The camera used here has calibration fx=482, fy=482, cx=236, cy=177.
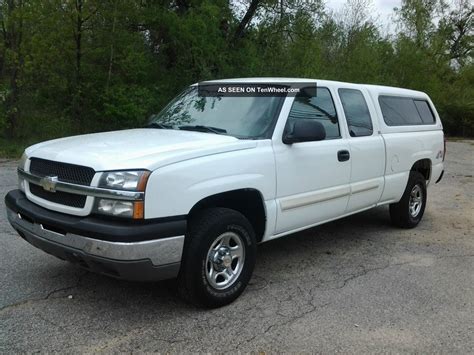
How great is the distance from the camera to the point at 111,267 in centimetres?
332

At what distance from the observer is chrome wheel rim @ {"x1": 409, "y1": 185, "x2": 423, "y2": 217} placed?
6551mm

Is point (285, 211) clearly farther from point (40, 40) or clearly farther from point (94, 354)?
point (40, 40)

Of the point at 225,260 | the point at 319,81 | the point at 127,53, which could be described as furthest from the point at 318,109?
the point at 127,53

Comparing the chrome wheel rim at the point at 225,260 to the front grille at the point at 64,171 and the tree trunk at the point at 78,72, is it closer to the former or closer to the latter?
the front grille at the point at 64,171

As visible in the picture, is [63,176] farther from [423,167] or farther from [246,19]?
[246,19]

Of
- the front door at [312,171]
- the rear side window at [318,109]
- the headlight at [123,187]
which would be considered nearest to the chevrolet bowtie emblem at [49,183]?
the headlight at [123,187]

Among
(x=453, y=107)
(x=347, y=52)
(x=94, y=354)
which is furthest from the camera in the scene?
(x=453, y=107)

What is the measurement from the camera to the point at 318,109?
16.1ft

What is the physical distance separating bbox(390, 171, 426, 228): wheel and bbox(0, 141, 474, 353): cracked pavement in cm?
78

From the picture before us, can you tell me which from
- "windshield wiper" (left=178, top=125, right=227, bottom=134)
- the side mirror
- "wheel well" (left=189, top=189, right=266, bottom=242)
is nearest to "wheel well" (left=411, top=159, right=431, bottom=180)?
the side mirror

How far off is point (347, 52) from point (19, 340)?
21.8 meters

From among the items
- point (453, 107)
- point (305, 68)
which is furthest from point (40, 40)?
point (453, 107)

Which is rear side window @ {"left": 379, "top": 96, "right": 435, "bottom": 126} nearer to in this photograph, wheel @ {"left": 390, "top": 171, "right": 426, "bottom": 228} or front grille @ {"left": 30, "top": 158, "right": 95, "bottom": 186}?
wheel @ {"left": 390, "top": 171, "right": 426, "bottom": 228}

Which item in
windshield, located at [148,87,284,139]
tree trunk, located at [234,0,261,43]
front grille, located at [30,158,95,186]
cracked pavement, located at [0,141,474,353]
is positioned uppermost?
tree trunk, located at [234,0,261,43]
